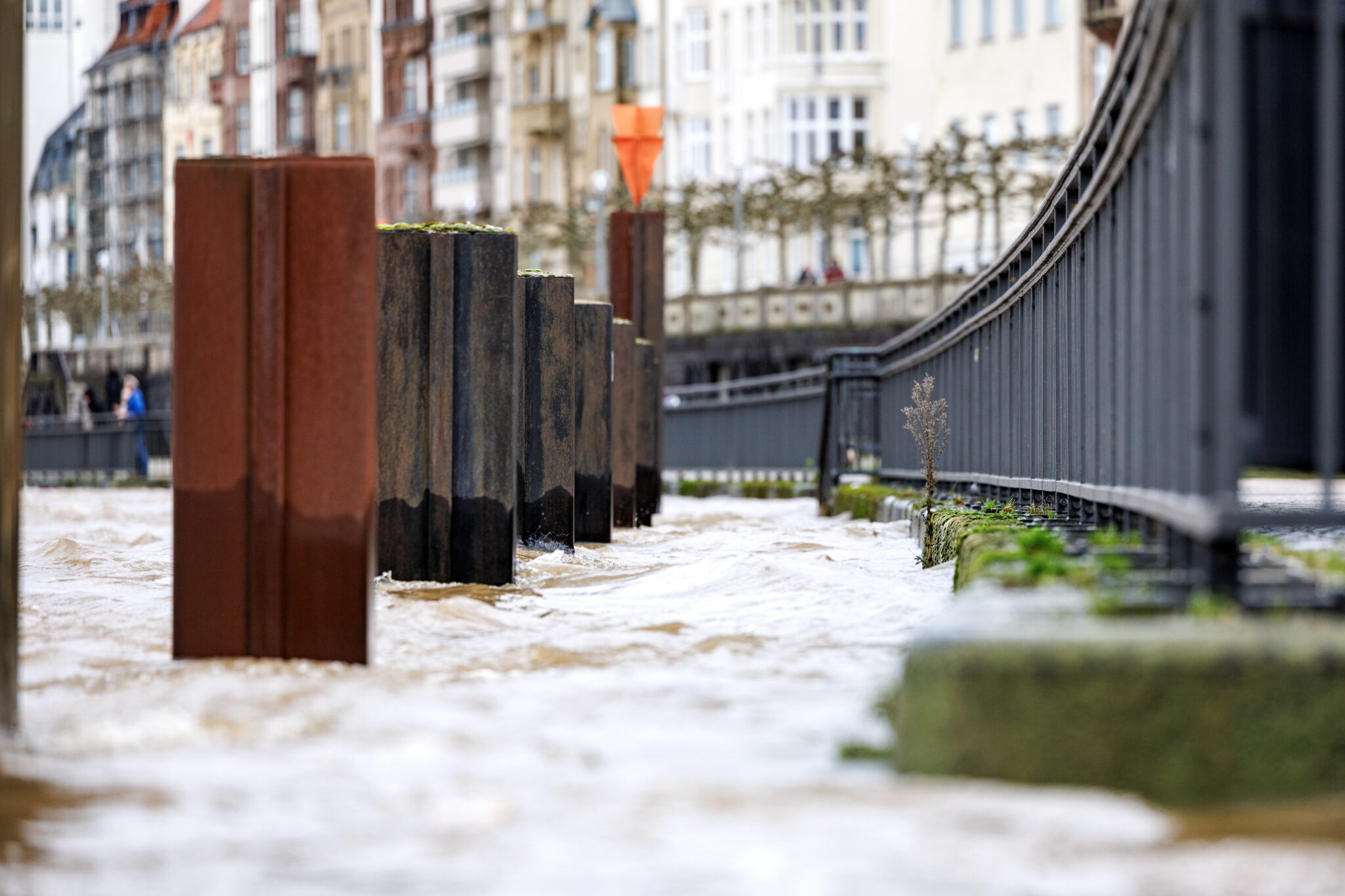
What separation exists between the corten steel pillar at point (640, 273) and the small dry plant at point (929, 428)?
202 inches

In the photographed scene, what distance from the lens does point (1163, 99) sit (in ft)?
19.1

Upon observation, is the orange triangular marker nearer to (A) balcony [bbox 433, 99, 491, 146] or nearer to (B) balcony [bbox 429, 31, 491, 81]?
(A) balcony [bbox 433, 99, 491, 146]

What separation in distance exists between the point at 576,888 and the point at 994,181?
172 feet

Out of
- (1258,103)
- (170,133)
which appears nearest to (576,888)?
(1258,103)

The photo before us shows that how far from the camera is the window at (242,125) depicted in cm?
12231

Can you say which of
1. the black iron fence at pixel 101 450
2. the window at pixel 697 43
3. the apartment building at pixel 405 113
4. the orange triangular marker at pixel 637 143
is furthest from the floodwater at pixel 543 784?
the apartment building at pixel 405 113

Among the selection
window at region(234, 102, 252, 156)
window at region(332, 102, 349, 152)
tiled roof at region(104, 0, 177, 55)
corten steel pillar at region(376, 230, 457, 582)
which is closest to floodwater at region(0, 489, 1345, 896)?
corten steel pillar at region(376, 230, 457, 582)

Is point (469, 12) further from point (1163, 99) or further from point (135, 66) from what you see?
point (1163, 99)

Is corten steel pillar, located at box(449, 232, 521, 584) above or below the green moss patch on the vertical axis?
above

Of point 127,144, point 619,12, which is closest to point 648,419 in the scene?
point 619,12

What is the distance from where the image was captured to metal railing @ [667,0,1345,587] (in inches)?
200

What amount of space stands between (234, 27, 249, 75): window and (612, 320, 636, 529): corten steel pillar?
108450 mm

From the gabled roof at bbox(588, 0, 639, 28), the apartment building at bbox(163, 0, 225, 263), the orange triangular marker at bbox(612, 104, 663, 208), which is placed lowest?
the orange triangular marker at bbox(612, 104, 663, 208)

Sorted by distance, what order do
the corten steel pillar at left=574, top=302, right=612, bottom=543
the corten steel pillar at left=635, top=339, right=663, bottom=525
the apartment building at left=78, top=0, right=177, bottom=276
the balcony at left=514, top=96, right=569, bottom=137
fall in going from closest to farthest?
1. the corten steel pillar at left=574, top=302, right=612, bottom=543
2. the corten steel pillar at left=635, top=339, right=663, bottom=525
3. the balcony at left=514, top=96, right=569, bottom=137
4. the apartment building at left=78, top=0, right=177, bottom=276
